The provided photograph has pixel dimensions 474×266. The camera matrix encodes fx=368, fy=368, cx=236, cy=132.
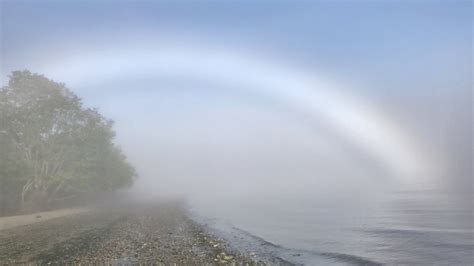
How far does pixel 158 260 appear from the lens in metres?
19.5

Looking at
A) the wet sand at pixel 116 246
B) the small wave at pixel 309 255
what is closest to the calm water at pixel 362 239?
the small wave at pixel 309 255

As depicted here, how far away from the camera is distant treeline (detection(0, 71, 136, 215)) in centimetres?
5544

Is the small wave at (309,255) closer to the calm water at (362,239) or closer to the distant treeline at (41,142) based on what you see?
the calm water at (362,239)

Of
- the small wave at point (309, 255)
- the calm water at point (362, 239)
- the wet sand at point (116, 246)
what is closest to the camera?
the wet sand at point (116, 246)

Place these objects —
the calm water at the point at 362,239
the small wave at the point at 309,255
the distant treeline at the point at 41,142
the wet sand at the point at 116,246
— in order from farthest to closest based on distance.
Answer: the distant treeline at the point at 41,142 < the calm water at the point at 362,239 < the small wave at the point at 309,255 < the wet sand at the point at 116,246

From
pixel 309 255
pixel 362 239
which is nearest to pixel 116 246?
pixel 309 255

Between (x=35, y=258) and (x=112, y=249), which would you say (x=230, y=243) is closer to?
(x=112, y=249)

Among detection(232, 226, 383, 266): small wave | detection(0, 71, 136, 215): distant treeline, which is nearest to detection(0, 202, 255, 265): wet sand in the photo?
detection(232, 226, 383, 266): small wave

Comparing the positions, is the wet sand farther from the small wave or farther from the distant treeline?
the distant treeline

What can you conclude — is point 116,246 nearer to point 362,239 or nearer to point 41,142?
point 362,239

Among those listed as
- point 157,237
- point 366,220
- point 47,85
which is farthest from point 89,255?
point 47,85

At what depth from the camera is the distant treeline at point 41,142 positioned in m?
55.4

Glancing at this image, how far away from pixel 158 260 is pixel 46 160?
165ft

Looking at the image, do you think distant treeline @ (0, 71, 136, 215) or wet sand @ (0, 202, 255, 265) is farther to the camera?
distant treeline @ (0, 71, 136, 215)
